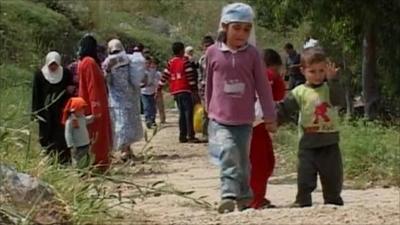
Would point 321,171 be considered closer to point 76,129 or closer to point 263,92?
point 263,92

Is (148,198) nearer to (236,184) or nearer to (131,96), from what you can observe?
(236,184)

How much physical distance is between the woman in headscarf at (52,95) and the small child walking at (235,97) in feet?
11.1

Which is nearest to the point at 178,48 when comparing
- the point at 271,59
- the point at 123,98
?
the point at 123,98

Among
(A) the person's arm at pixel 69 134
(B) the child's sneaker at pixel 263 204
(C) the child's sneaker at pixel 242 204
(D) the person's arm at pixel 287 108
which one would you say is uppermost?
(D) the person's arm at pixel 287 108

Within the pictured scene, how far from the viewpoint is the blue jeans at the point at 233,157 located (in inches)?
299

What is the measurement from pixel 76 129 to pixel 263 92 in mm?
3206

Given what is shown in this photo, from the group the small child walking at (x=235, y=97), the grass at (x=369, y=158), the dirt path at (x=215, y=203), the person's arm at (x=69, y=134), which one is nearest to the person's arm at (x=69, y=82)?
the person's arm at (x=69, y=134)

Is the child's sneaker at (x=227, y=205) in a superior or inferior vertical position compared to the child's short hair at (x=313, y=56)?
inferior

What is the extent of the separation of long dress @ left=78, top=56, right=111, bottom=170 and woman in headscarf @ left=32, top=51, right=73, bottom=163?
0.21m

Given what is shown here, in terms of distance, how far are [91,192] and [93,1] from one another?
97.0 ft

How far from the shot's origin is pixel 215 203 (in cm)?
859

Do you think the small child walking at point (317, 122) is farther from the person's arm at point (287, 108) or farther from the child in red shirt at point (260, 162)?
the child in red shirt at point (260, 162)

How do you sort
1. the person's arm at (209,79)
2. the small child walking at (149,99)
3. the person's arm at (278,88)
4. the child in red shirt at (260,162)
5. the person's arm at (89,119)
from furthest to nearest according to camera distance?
the small child walking at (149,99) < the person's arm at (89,119) < the person's arm at (278,88) < the child in red shirt at (260,162) < the person's arm at (209,79)

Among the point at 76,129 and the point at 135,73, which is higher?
the point at 135,73
